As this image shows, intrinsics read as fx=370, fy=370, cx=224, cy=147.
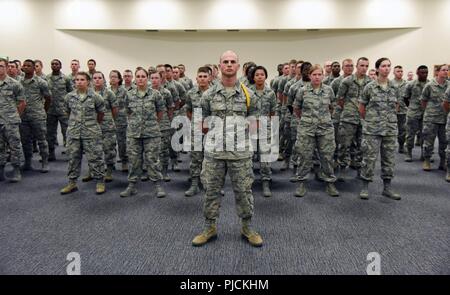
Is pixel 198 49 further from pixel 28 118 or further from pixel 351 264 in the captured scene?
pixel 351 264

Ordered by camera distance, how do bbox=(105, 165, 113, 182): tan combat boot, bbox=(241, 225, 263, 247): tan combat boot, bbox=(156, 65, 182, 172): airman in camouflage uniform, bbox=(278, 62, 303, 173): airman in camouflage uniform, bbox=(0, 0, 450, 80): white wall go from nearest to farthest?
bbox=(241, 225, 263, 247): tan combat boot → bbox=(105, 165, 113, 182): tan combat boot → bbox=(278, 62, 303, 173): airman in camouflage uniform → bbox=(156, 65, 182, 172): airman in camouflage uniform → bbox=(0, 0, 450, 80): white wall

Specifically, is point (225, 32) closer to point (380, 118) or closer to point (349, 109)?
point (349, 109)

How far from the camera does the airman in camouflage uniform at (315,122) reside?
4188 mm

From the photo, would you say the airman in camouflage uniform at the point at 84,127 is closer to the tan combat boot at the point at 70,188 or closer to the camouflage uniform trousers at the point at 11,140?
the tan combat boot at the point at 70,188

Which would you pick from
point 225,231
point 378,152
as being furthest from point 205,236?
point 378,152

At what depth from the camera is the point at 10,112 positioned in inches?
192

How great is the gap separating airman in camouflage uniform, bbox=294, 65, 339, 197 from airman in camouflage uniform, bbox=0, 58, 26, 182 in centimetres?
367

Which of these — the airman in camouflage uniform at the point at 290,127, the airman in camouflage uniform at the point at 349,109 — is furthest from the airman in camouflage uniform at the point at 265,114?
the airman in camouflage uniform at the point at 349,109

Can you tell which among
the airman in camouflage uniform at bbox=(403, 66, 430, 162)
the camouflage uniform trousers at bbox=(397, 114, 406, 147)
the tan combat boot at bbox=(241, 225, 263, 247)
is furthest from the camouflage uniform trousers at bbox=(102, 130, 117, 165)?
the camouflage uniform trousers at bbox=(397, 114, 406, 147)

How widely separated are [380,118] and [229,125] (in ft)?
6.65

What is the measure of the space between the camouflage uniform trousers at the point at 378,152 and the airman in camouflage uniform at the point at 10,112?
4.44 meters

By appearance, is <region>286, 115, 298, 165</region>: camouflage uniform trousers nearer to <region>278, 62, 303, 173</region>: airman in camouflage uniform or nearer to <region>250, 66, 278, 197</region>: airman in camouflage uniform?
<region>278, 62, 303, 173</region>: airman in camouflage uniform

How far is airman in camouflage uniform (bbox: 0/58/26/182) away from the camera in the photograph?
191 inches
